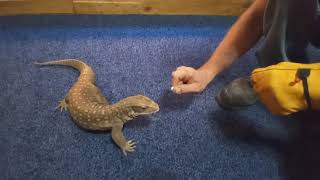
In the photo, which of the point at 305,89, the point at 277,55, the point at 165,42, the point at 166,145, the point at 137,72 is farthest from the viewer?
the point at 165,42

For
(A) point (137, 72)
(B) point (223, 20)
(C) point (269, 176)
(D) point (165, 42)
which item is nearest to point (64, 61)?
(A) point (137, 72)

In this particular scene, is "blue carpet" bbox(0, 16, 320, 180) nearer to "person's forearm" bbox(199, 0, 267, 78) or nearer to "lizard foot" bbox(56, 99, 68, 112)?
"lizard foot" bbox(56, 99, 68, 112)

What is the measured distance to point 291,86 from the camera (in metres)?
1.14

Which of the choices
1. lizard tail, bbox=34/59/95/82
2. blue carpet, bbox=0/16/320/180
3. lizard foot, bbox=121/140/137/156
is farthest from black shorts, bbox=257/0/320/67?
lizard tail, bbox=34/59/95/82

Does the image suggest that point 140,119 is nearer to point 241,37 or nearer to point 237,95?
point 237,95

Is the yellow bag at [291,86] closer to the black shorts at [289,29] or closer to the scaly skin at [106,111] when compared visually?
the black shorts at [289,29]

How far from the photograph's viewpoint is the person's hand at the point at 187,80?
1328 millimetres

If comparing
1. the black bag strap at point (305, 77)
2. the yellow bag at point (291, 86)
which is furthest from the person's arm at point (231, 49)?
the black bag strap at point (305, 77)

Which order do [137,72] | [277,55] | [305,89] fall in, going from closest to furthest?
1. [305,89]
2. [277,55]
3. [137,72]

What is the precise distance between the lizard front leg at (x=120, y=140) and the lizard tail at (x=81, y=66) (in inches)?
11.1

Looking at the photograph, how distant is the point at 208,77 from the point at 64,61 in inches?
26.4

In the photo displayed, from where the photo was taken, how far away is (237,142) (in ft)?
4.67

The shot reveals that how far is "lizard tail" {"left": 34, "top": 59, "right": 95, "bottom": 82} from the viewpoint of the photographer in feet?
5.25

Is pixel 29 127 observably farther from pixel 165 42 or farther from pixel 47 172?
pixel 165 42
